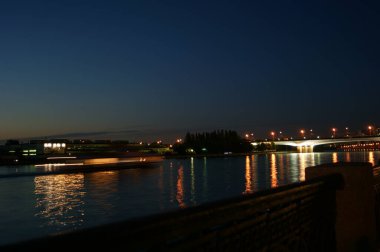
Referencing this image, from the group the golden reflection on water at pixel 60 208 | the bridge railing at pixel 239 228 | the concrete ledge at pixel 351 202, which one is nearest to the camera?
the bridge railing at pixel 239 228

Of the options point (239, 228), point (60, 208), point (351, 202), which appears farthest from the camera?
point (60, 208)

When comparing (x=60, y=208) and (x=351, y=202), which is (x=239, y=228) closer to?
(x=351, y=202)

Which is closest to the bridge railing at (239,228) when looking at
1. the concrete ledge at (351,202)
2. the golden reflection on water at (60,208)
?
the concrete ledge at (351,202)

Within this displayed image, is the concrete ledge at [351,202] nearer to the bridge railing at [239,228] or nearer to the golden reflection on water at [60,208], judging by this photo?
the bridge railing at [239,228]

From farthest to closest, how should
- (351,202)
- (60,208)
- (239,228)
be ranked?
(60,208) < (351,202) < (239,228)

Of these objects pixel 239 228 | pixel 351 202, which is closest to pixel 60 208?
pixel 351 202

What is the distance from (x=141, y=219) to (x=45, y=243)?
28.3 inches

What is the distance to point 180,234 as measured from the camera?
2.90m

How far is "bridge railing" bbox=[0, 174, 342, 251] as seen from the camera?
7.84 ft

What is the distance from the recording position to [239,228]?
3.74 metres

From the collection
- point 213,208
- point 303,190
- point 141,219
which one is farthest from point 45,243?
point 303,190

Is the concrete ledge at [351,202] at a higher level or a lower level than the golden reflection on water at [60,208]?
higher

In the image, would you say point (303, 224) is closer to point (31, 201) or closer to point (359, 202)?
point (359, 202)

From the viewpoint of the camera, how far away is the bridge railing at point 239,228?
2.39 m
